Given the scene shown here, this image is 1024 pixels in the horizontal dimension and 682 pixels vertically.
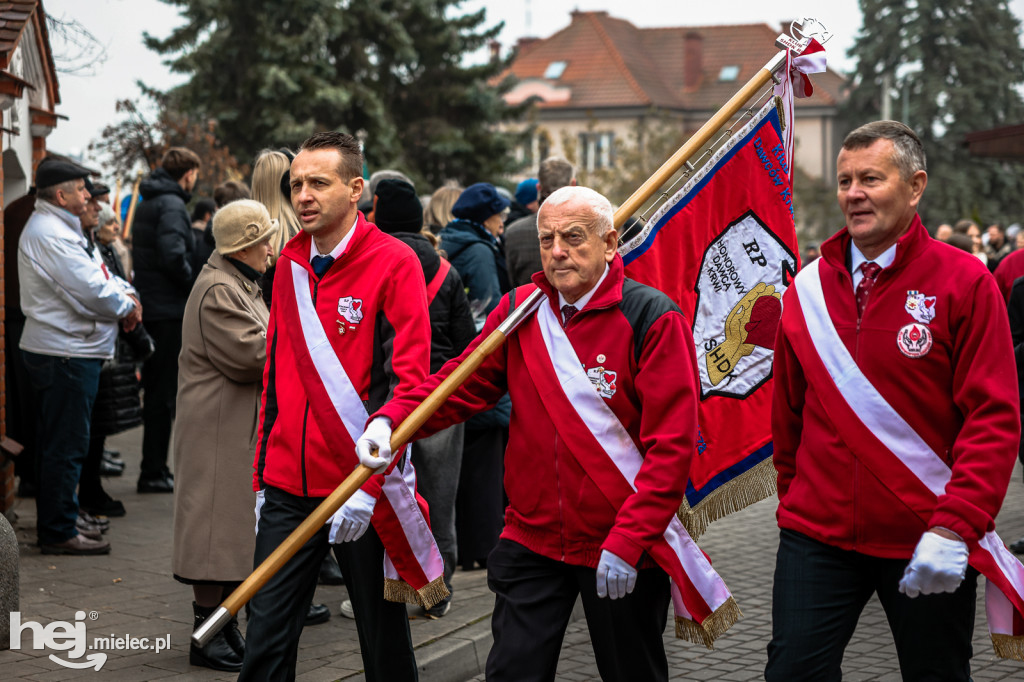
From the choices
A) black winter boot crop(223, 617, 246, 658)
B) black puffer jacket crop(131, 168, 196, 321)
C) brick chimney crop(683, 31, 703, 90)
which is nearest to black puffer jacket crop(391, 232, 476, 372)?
black winter boot crop(223, 617, 246, 658)

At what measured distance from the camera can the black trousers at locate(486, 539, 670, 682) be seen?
3.62 m

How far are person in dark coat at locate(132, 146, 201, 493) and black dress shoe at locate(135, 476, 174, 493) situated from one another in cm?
5

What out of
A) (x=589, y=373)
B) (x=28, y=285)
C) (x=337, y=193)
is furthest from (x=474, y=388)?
(x=28, y=285)

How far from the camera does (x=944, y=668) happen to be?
11.0 feet

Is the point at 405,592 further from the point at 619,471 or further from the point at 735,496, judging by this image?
the point at 735,496

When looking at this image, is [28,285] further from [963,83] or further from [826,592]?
[963,83]

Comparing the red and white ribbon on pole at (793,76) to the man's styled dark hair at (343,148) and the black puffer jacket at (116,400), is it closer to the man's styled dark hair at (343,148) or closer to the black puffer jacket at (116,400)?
the man's styled dark hair at (343,148)

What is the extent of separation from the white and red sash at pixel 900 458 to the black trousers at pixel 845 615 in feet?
0.27

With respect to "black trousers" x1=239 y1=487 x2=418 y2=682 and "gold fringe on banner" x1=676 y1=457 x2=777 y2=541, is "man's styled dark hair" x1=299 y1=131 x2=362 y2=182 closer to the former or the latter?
"black trousers" x1=239 y1=487 x2=418 y2=682

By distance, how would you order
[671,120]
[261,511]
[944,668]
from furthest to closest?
[671,120], [261,511], [944,668]

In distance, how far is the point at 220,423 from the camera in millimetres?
5305

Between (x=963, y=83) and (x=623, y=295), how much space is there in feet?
144

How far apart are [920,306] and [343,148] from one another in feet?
6.66

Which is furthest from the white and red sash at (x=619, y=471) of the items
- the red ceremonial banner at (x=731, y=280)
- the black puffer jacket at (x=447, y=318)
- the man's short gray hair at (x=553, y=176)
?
the man's short gray hair at (x=553, y=176)
